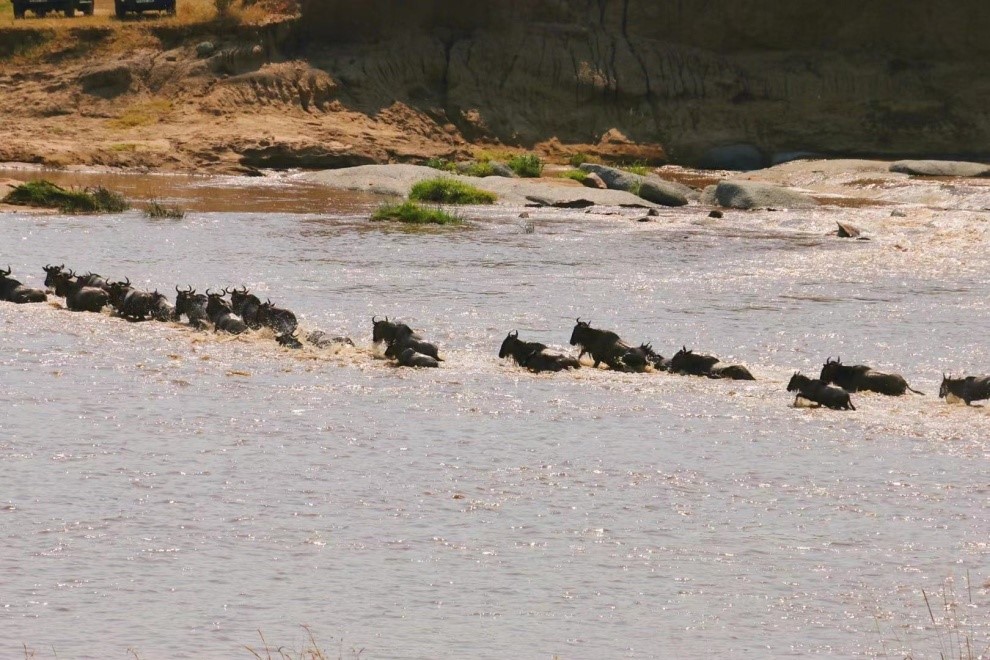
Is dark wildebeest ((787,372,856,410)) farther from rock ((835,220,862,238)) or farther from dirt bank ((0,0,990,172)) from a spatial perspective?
dirt bank ((0,0,990,172))

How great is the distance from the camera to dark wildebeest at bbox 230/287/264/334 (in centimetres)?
1527

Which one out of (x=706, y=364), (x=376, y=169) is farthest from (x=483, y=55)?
(x=706, y=364)

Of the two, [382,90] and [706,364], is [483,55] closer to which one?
[382,90]

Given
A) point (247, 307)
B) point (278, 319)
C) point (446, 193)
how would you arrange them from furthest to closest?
point (446, 193)
point (247, 307)
point (278, 319)

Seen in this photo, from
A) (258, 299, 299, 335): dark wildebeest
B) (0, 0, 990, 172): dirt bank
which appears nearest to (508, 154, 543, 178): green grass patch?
(0, 0, 990, 172): dirt bank

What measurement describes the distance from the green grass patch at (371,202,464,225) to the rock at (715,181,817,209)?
7.54 metres

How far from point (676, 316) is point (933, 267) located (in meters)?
6.36

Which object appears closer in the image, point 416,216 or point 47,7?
point 416,216

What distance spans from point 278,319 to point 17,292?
3.90 meters

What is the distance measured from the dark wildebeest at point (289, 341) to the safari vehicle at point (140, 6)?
35.0 metres

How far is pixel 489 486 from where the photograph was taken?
384 inches

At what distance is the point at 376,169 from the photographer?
3606 centimetres

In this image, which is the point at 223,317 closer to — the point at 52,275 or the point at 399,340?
the point at 399,340

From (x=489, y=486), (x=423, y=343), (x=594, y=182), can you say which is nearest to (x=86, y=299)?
(x=423, y=343)
